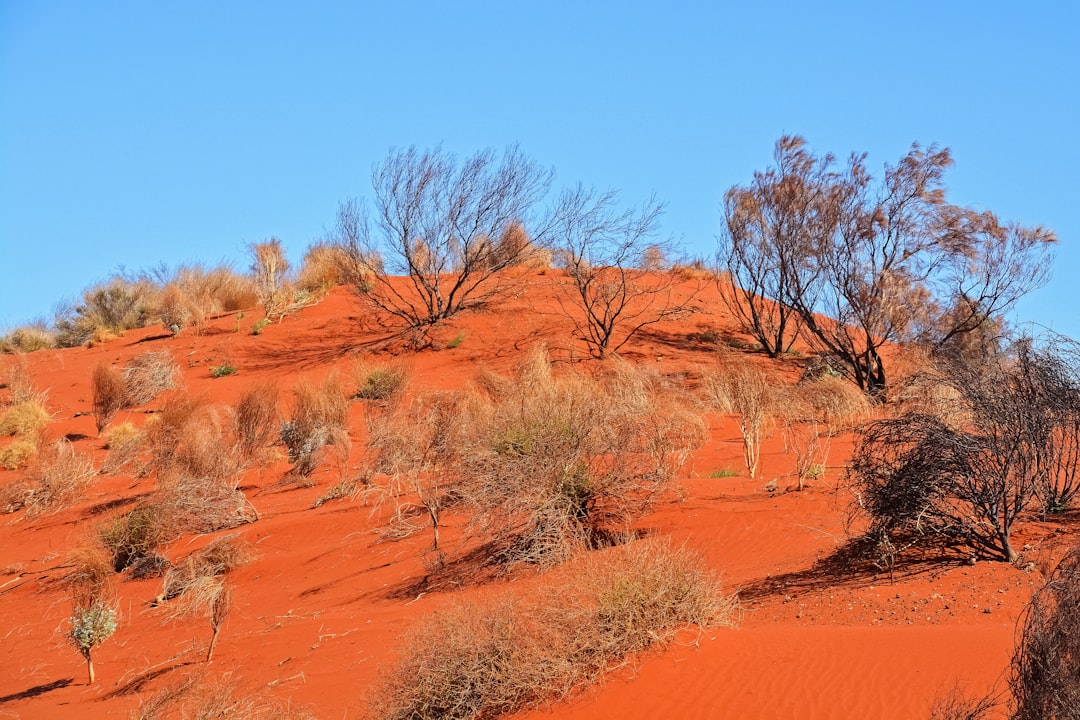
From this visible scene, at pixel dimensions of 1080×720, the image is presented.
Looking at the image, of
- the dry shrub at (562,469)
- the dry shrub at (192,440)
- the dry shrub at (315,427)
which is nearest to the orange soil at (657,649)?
the dry shrub at (315,427)

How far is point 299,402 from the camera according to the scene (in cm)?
2295

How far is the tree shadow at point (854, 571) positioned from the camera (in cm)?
1019

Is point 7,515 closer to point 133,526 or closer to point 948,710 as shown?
point 133,526

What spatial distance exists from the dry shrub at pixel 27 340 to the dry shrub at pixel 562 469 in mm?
29196

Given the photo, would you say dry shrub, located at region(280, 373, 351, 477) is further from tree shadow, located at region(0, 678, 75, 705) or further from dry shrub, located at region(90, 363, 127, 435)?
tree shadow, located at region(0, 678, 75, 705)

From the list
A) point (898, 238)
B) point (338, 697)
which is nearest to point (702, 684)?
point (338, 697)

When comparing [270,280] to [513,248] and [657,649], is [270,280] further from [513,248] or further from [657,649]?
[657,649]

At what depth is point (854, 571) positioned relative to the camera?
10516 millimetres

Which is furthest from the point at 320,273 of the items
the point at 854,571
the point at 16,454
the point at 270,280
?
the point at 854,571

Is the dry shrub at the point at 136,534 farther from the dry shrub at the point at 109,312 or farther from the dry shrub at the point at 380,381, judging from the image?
the dry shrub at the point at 109,312

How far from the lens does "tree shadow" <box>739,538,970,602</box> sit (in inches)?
401

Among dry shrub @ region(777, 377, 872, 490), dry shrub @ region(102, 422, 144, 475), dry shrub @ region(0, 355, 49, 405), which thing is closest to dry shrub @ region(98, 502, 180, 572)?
dry shrub @ region(102, 422, 144, 475)

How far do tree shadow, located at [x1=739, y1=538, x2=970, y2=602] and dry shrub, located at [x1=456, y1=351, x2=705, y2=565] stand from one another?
2215mm

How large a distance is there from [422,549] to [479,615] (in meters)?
6.43
